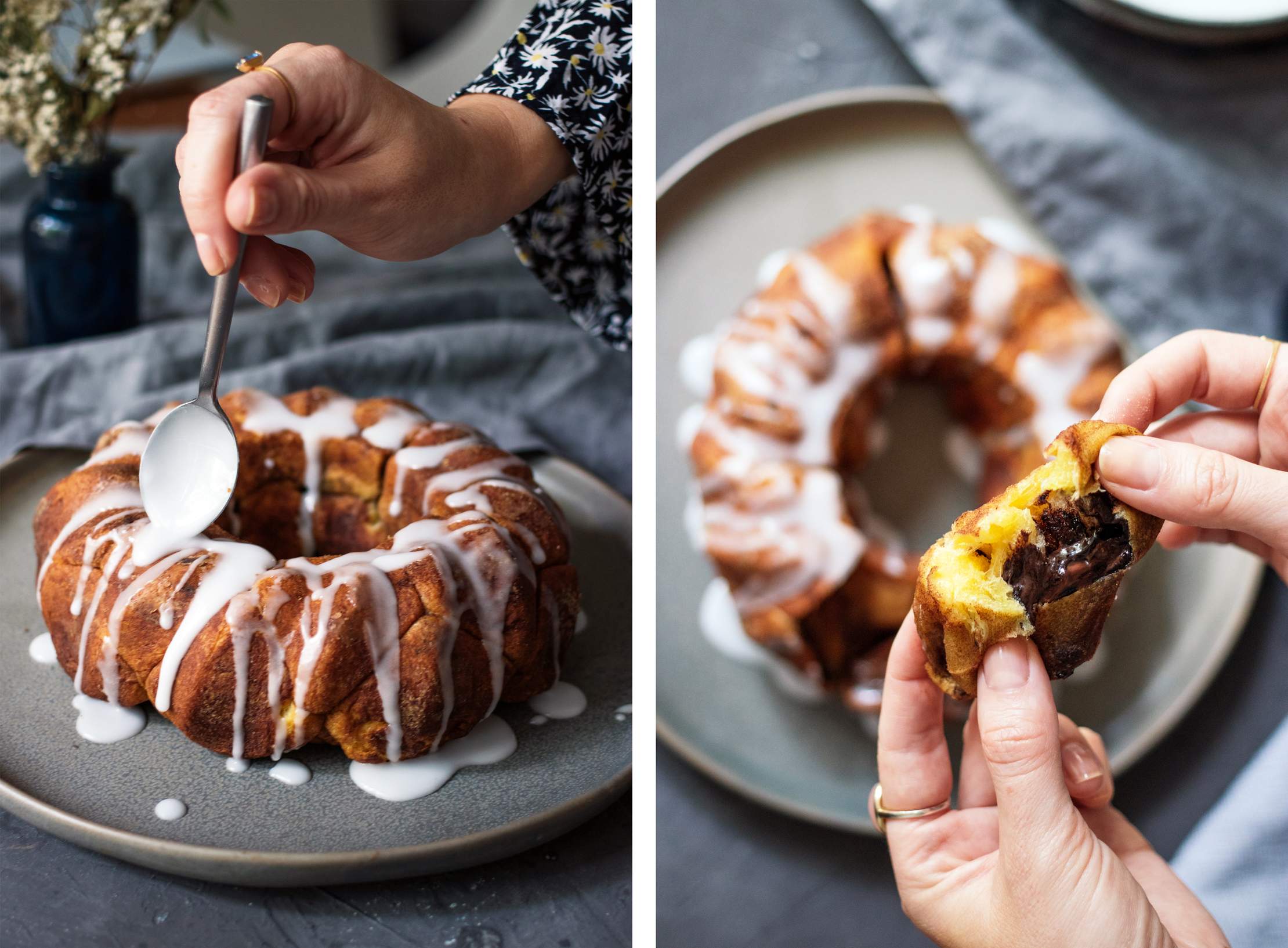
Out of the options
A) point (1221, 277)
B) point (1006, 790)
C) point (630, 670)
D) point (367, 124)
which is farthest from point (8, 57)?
point (1221, 277)

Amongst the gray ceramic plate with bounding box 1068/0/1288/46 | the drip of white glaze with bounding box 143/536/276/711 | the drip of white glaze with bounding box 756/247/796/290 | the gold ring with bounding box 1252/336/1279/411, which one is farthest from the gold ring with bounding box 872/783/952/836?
the gray ceramic plate with bounding box 1068/0/1288/46

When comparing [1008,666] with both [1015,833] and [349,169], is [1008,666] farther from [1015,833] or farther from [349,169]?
[349,169]

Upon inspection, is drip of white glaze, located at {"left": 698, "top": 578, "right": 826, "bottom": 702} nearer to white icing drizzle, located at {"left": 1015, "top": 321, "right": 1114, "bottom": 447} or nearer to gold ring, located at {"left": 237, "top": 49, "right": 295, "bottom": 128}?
white icing drizzle, located at {"left": 1015, "top": 321, "right": 1114, "bottom": 447}

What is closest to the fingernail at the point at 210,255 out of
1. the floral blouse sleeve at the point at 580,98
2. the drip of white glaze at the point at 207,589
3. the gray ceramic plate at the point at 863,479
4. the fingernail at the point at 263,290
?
the fingernail at the point at 263,290

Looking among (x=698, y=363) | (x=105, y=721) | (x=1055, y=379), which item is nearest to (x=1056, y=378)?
(x=1055, y=379)

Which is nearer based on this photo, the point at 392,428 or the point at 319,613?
the point at 319,613

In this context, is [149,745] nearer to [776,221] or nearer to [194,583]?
[194,583]
